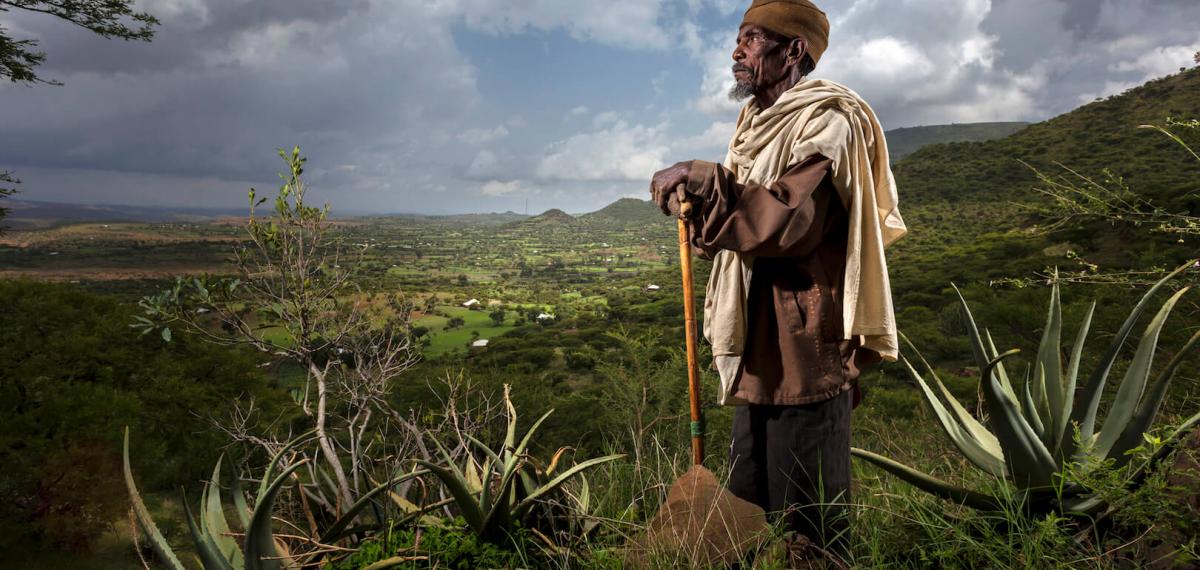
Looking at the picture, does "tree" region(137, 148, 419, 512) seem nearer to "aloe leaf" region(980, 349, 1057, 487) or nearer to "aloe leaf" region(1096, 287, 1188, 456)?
"aloe leaf" region(980, 349, 1057, 487)

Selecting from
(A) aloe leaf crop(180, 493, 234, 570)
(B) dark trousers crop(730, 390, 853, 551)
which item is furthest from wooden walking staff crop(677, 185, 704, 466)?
(A) aloe leaf crop(180, 493, 234, 570)

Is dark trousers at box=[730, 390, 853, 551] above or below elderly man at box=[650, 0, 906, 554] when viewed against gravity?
below

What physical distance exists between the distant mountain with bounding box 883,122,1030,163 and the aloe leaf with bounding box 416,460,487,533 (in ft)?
462

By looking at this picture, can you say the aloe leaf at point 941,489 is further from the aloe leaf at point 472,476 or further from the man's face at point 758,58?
the aloe leaf at point 472,476

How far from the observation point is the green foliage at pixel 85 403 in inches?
179

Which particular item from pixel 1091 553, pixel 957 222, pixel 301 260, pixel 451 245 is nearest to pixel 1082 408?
pixel 1091 553

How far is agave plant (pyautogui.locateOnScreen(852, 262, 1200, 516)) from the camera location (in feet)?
5.97

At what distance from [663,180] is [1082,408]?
79.5 inches

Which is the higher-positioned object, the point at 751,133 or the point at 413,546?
the point at 751,133

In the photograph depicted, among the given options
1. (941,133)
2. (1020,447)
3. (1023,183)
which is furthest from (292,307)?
(941,133)

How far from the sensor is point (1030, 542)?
1.65 m

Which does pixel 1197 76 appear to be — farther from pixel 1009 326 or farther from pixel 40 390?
pixel 40 390


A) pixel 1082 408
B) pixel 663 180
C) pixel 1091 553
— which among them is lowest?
→ pixel 1091 553

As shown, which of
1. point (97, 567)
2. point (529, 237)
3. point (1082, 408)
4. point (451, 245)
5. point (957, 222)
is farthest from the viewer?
point (529, 237)
